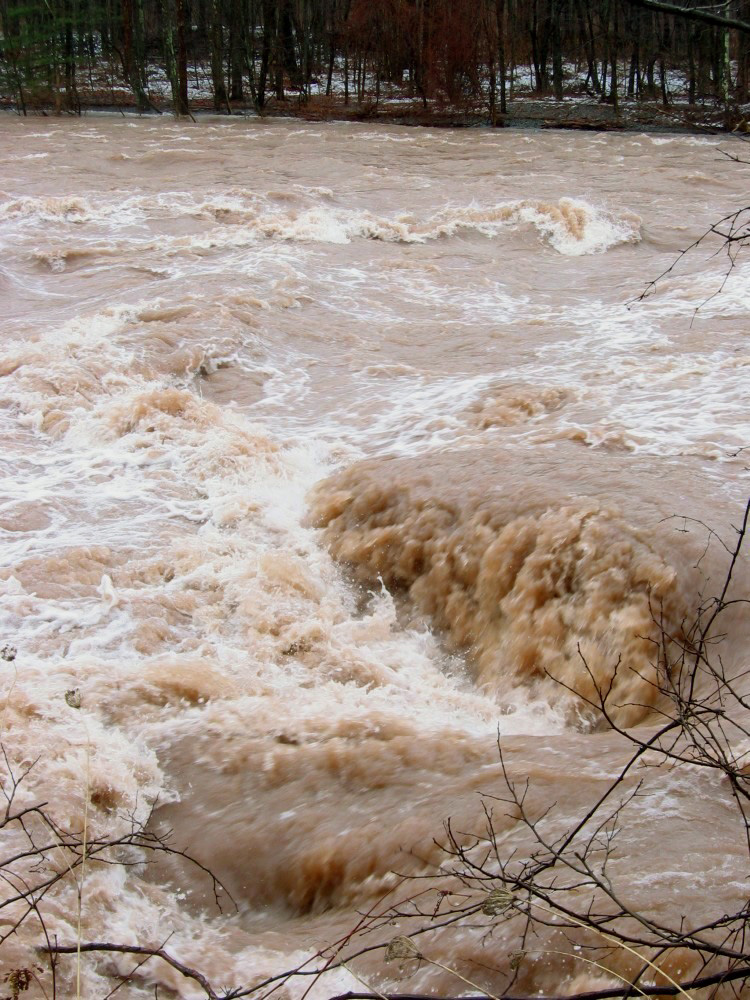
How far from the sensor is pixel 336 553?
5.96 meters

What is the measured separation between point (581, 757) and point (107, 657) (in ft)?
8.18

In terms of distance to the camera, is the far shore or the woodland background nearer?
the far shore

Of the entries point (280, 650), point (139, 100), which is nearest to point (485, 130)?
point (139, 100)

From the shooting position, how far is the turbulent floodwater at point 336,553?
338cm

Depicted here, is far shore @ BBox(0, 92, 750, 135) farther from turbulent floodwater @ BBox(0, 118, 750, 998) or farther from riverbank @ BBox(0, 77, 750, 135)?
turbulent floodwater @ BBox(0, 118, 750, 998)

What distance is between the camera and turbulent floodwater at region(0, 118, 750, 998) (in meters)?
3.38

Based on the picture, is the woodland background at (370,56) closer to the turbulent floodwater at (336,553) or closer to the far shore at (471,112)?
the far shore at (471,112)

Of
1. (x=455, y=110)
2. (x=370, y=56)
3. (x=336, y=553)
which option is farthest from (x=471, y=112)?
(x=336, y=553)

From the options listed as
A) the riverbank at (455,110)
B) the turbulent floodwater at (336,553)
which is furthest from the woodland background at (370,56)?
the turbulent floodwater at (336,553)

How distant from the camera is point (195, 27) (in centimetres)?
3459

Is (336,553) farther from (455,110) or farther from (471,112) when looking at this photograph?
(455,110)

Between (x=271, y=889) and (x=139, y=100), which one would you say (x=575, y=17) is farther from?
(x=271, y=889)

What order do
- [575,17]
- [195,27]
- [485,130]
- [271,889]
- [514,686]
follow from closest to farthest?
1. [271,889]
2. [514,686]
3. [485,130]
4. [575,17]
5. [195,27]

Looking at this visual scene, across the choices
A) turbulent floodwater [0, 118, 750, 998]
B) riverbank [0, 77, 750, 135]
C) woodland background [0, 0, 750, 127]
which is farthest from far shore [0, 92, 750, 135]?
turbulent floodwater [0, 118, 750, 998]
